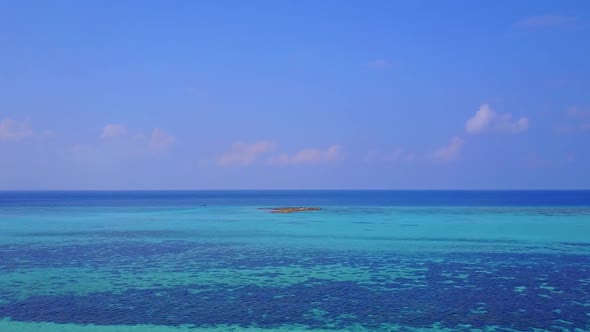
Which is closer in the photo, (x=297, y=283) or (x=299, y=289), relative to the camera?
(x=299, y=289)

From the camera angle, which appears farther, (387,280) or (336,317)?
(387,280)

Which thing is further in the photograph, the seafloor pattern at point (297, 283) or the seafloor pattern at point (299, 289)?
the seafloor pattern at point (299, 289)

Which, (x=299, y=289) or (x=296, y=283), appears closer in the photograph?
(x=299, y=289)

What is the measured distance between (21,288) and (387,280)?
16946 millimetres

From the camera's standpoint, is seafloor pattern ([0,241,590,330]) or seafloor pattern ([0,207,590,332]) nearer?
seafloor pattern ([0,207,590,332])

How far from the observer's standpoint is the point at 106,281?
74.5 feet

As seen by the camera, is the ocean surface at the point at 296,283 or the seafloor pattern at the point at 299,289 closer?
the ocean surface at the point at 296,283

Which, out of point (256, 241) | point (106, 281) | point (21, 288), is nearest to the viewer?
point (21, 288)

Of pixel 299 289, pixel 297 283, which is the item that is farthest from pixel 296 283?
pixel 299 289

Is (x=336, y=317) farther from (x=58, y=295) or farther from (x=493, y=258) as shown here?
(x=493, y=258)

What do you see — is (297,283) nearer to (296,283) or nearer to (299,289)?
(296,283)

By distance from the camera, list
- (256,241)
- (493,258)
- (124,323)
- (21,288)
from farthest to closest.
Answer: (256,241) → (493,258) → (21,288) → (124,323)

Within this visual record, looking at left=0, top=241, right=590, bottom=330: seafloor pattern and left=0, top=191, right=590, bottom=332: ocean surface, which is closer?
left=0, top=191, right=590, bottom=332: ocean surface

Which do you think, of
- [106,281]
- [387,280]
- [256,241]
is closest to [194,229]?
[256,241]
